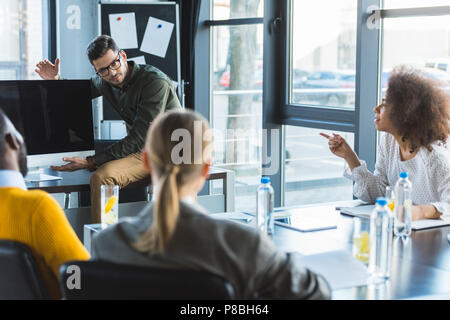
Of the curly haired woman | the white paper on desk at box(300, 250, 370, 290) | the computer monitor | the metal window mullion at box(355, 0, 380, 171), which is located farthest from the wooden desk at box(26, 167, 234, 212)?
the white paper on desk at box(300, 250, 370, 290)

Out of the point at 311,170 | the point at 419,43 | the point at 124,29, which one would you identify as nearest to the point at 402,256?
the point at 419,43

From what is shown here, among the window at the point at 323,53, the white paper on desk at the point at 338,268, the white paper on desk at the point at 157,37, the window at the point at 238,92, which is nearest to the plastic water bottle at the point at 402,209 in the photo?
the white paper on desk at the point at 338,268

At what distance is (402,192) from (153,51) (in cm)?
333

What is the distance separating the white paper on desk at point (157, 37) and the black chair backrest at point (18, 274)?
388 cm

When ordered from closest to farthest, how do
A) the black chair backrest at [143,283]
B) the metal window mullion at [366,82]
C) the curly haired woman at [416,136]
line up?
1. the black chair backrest at [143,283]
2. the curly haired woman at [416,136]
3. the metal window mullion at [366,82]

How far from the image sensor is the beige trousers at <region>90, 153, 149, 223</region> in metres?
3.25

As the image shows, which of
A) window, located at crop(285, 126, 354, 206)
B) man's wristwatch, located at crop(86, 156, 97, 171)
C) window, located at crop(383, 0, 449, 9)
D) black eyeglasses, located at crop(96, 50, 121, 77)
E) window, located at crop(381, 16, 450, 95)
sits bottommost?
window, located at crop(285, 126, 354, 206)

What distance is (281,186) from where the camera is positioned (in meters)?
5.07

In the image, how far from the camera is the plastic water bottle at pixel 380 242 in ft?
5.80

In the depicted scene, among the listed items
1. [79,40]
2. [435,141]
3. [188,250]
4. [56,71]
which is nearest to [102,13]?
[79,40]

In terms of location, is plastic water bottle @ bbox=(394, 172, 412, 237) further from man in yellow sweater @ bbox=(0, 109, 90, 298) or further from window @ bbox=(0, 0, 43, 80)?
window @ bbox=(0, 0, 43, 80)

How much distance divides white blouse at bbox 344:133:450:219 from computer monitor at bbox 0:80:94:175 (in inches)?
57.1

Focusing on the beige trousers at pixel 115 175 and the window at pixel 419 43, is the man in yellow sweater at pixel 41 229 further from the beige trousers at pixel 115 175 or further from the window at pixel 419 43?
the window at pixel 419 43
